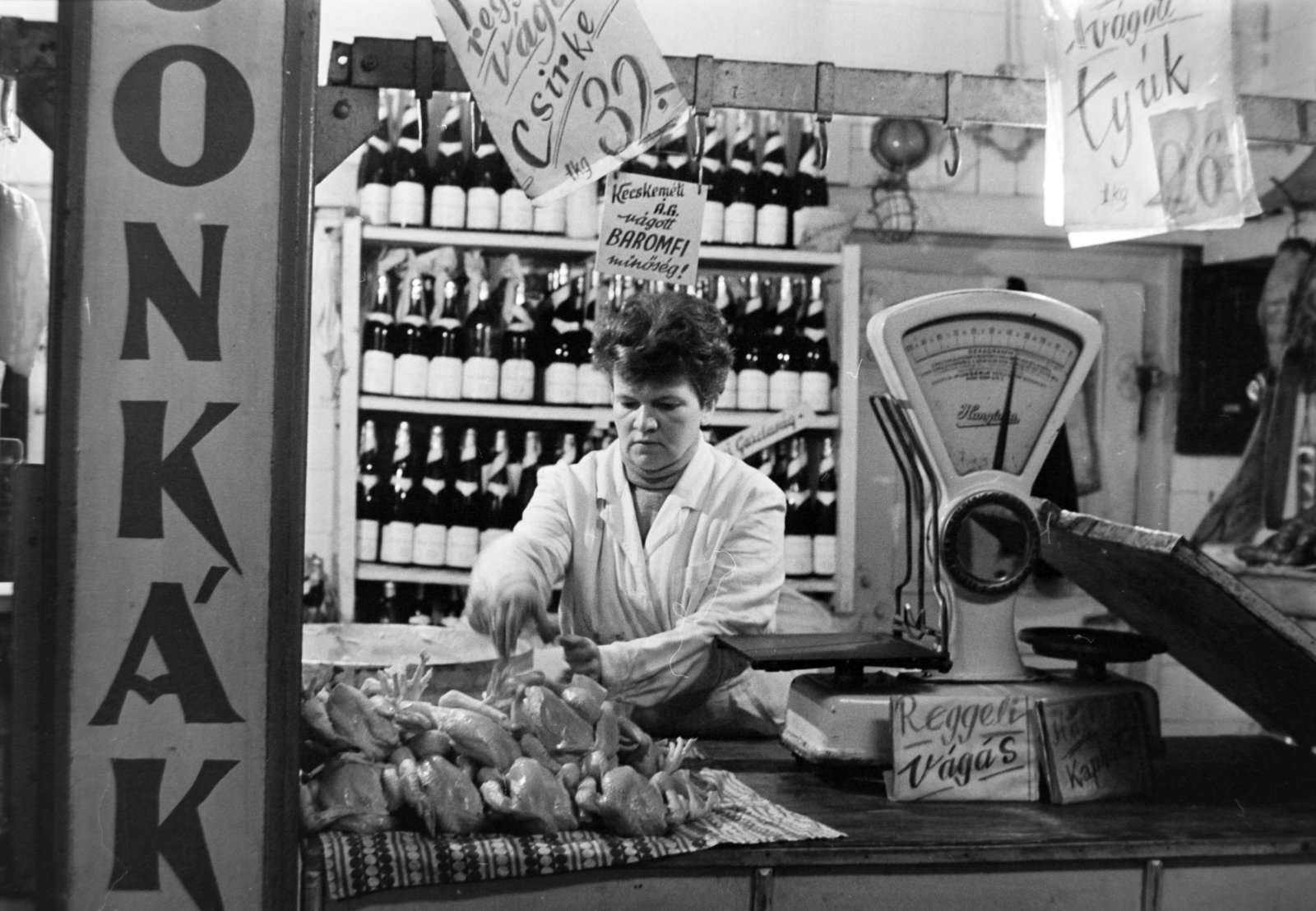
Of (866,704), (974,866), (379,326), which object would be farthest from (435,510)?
(974,866)

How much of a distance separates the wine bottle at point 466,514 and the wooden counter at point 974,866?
115 cm

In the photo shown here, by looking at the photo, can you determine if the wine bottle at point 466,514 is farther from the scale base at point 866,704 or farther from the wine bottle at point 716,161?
the scale base at point 866,704

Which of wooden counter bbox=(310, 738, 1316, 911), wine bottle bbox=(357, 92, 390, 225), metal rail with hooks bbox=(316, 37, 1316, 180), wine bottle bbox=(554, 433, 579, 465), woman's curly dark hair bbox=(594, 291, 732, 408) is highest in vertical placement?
wine bottle bbox=(357, 92, 390, 225)

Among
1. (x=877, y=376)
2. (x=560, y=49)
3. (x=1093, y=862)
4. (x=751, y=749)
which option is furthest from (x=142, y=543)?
(x=877, y=376)

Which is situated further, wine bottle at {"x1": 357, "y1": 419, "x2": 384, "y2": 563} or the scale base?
wine bottle at {"x1": 357, "y1": 419, "x2": 384, "y2": 563}

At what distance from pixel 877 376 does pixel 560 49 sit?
1.72 metres

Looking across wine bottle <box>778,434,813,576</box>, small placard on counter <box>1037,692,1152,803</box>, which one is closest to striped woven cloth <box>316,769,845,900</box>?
small placard on counter <box>1037,692,1152,803</box>

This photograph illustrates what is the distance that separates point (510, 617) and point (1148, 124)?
4.33 ft

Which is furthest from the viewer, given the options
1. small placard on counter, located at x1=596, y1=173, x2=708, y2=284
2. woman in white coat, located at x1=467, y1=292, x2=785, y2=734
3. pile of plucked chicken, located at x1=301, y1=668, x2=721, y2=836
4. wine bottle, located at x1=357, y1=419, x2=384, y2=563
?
wine bottle, located at x1=357, y1=419, x2=384, y2=563

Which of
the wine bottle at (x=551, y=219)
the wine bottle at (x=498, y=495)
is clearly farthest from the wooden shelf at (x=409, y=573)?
the wine bottle at (x=551, y=219)

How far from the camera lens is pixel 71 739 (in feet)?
4.25

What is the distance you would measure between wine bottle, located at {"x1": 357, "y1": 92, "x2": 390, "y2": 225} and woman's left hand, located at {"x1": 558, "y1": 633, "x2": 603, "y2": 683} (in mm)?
1211

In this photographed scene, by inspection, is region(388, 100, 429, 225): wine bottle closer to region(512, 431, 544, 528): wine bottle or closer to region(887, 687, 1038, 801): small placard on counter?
region(512, 431, 544, 528): wine bottle

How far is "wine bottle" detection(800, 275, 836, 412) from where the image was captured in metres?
2.83
